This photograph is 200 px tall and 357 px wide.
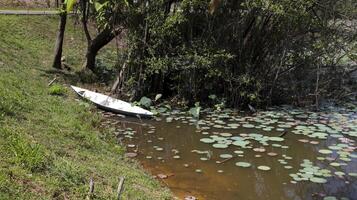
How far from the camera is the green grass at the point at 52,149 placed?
5.02m

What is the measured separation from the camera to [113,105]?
38.9ft

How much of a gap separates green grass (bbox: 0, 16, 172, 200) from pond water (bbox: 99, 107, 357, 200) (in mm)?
754

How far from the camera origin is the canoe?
1148cm

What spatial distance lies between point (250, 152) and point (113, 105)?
4276 mm

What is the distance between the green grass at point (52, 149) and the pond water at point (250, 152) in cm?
75

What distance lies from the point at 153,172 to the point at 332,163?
3128 mm

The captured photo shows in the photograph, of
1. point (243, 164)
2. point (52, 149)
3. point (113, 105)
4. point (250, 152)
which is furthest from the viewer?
point (113, 105)

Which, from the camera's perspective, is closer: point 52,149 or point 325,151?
point 52,149

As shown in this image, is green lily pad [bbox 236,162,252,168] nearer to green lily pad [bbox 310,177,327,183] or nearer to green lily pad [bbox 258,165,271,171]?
green lily pad [bbox 258,165,271,171]

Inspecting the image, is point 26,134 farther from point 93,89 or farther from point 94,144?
A: point 93,89

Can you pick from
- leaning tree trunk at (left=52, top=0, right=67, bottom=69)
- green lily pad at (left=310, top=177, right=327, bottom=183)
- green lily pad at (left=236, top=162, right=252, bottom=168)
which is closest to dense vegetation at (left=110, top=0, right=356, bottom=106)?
leaning tree trunk at (left=52, top=0, right=67, bottom=69)

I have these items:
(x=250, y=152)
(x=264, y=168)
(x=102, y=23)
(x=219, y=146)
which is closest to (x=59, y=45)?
(x=102, y=23)

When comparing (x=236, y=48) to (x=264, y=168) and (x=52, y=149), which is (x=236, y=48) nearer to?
(x=264, y=168)

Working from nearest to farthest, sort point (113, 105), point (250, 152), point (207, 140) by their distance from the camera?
point (250, 152) < point (207, 140) < point (113, 105)
